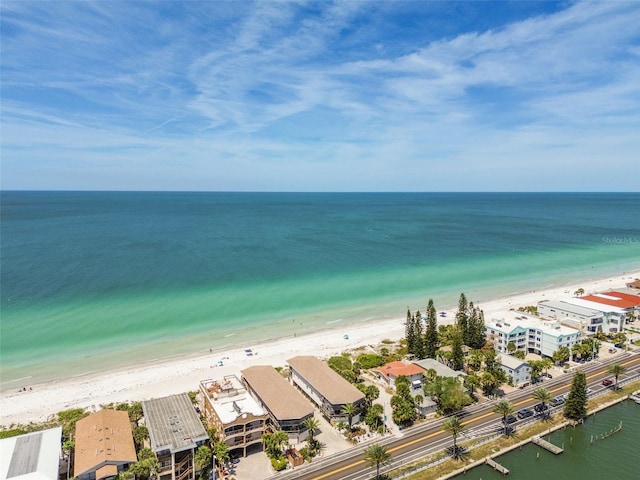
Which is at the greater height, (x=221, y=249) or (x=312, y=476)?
(x=221, y=249)

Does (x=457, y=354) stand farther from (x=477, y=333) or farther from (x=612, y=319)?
(x=612, y=319)

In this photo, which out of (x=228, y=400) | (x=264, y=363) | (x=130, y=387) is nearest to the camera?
(x=228, y=400)

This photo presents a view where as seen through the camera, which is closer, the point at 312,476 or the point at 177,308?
the point at 312,476

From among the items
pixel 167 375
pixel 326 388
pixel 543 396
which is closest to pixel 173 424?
pixel 326 388

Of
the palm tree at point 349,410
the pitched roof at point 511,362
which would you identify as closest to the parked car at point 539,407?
the pitched roof at point 511,362

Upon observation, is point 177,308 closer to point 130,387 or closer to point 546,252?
point 130,387

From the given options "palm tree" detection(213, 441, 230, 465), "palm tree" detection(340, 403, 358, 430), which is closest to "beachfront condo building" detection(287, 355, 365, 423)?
"palm tree" detection(340, 403, 358, 430)

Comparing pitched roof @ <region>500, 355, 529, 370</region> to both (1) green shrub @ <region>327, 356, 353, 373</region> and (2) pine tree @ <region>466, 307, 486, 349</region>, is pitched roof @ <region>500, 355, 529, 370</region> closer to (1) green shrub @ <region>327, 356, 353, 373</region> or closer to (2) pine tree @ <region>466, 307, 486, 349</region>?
(2) pine tree @ <region>466, 307, 486, 349</region>

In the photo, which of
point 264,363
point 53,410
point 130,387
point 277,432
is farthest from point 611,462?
point 53,410
